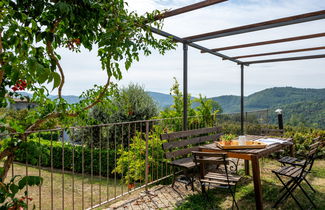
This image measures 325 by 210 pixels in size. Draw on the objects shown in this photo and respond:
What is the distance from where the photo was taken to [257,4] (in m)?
3.60

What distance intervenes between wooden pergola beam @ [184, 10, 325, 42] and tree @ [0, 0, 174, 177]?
1.67 metres

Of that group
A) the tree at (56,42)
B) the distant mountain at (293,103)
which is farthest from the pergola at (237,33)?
the distant mountain at (293,103)

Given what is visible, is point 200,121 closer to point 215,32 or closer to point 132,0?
point 215,32

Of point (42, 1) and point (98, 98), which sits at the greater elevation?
point (42, 1)

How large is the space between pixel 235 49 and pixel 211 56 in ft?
2.29

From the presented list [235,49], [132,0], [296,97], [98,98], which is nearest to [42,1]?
[132,0]

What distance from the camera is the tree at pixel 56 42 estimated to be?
1475 mm

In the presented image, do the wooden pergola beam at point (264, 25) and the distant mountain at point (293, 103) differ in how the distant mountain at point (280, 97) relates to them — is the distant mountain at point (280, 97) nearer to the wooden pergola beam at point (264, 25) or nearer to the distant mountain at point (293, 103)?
the distant mountain at point (293, 103)

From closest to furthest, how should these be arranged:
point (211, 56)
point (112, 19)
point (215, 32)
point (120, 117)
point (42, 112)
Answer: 1. point (112, 19)
2. point (42, 112)
3. point (215, 32)
4. point (211, 56)
5. point (120, 117)

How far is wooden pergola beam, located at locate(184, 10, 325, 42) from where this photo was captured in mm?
3622

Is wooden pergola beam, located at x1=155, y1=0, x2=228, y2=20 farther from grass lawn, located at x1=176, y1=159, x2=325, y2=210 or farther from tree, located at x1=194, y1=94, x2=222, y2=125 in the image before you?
tree, located at x1=194, y1=94, x2=222, y2=125

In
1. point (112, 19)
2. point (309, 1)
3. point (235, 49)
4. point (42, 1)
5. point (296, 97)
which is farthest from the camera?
point (296, 97)

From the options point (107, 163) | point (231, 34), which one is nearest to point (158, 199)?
point (107, 163)

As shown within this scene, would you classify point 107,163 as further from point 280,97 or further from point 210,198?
point 280,97
